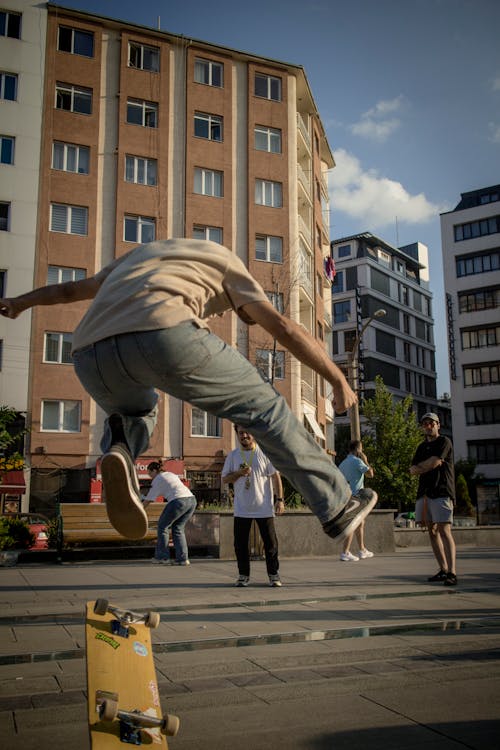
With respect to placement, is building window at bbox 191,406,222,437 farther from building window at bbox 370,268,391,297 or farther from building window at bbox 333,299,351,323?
building window at bbox 370,268,391,297

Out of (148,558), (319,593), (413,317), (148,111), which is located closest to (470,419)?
(413,317)

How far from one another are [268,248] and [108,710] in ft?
112

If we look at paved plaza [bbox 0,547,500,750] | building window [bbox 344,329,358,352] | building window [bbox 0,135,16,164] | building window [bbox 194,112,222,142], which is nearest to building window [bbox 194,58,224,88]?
building window [bbox 194,112,222,142]

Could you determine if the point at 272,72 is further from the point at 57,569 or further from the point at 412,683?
the point at 412,683

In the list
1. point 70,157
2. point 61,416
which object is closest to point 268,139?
point 70,157

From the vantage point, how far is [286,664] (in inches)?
169

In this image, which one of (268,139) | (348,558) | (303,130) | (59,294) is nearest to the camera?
(59,294)

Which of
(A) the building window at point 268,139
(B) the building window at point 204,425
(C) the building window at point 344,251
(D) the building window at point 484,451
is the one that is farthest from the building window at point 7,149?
(C) the building window at point 344,251

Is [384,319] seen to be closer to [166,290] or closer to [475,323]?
[475,323]

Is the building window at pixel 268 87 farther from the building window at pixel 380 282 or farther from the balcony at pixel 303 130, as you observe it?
the building window at pixel 380 282

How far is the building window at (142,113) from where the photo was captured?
3428 centimetres

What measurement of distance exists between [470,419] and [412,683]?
2353 inches

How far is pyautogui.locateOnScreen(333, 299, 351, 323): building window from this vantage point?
72.4m

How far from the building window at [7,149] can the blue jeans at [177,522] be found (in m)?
26.0
